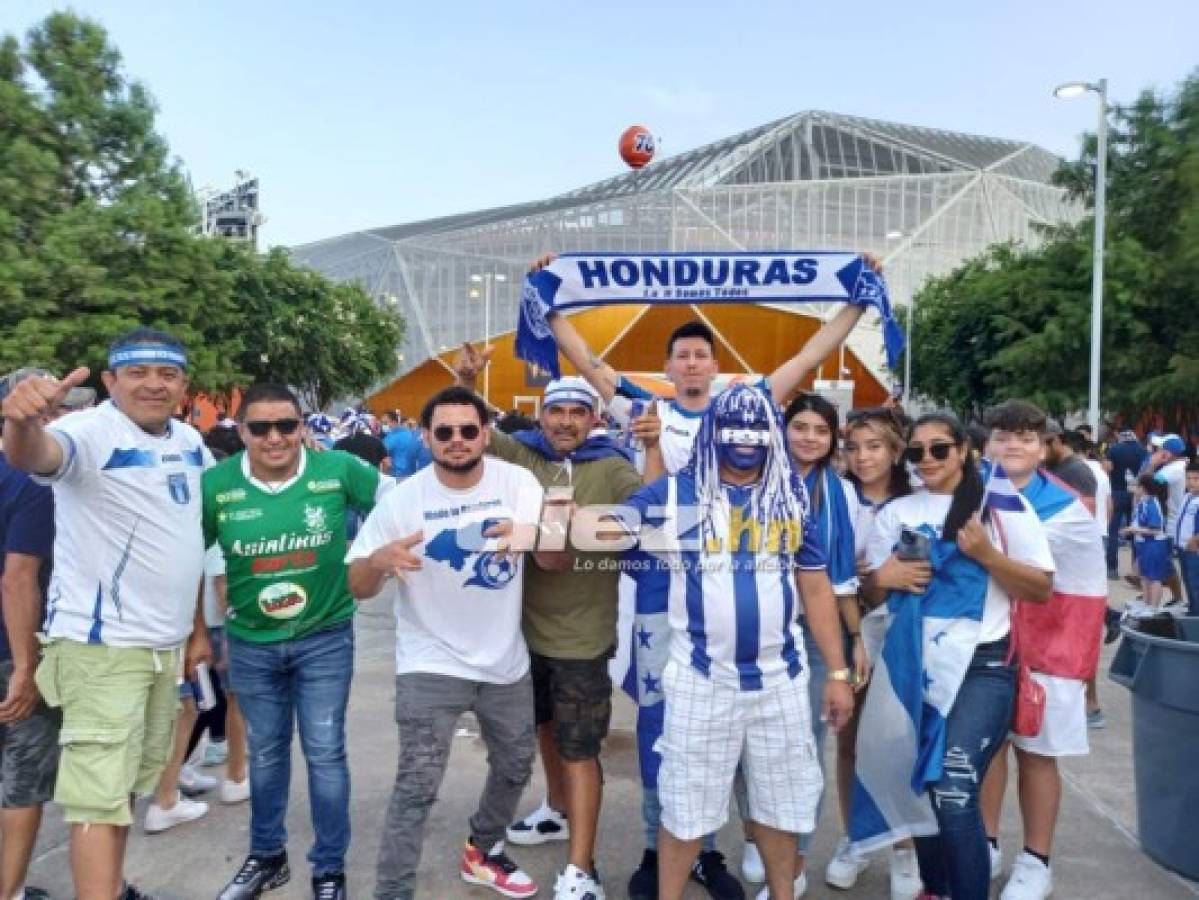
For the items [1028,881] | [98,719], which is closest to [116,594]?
[98,719]

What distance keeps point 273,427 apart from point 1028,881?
11.0 ft

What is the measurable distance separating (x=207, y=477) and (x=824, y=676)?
8.20ft

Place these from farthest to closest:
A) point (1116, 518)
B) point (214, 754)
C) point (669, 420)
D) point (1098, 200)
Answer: point (1098, 200) → point (1116, 518) → point (214, 754) → point (669, 420)

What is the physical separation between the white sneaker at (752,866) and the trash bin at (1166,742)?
1.44 m

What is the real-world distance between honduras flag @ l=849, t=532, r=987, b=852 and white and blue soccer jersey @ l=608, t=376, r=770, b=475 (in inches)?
40.8

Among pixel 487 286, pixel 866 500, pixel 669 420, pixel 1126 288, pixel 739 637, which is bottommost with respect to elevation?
pixel 739 637

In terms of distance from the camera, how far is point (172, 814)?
169 inches

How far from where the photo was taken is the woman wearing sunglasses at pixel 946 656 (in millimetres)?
3191

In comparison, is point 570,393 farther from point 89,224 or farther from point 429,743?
point 89,224

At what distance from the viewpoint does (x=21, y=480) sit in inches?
134

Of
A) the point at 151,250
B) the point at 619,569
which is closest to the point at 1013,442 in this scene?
the point at 619,569

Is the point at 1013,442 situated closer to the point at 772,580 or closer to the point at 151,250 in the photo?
the point at 772,580

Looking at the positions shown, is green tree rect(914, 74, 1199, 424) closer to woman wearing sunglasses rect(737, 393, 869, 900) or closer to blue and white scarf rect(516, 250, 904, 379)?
blue and white scarf rect(516, 250, 904, 379)

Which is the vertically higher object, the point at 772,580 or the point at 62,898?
the point at 772,580
